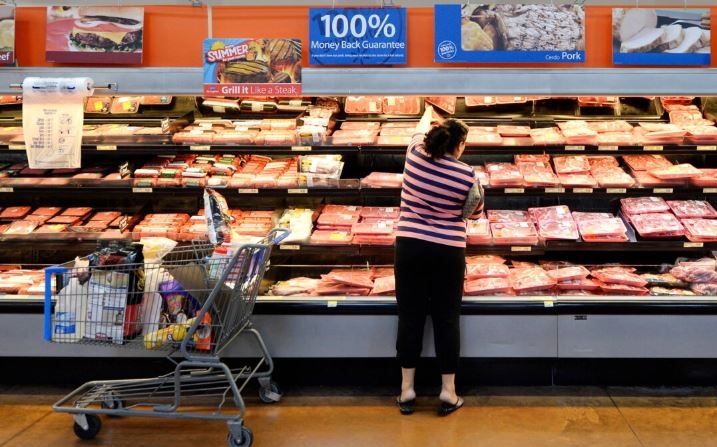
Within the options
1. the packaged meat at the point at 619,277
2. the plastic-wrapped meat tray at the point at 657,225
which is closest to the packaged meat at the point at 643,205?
the plastic-wrapped meat tray at the point at 657,225

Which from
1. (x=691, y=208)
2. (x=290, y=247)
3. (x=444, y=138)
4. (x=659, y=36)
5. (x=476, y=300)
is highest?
(x=659, y=36)

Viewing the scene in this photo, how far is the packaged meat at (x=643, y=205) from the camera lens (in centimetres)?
553

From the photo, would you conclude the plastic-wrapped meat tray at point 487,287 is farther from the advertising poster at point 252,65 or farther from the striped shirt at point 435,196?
the advertising poster at point 252,65

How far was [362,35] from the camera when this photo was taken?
518 cm

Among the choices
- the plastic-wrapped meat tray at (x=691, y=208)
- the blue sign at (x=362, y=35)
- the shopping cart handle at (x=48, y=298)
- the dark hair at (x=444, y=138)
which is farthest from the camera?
the plastic-wrapped meat tray at (x=691, y=208)

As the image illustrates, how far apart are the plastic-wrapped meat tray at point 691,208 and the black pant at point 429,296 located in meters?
1.89

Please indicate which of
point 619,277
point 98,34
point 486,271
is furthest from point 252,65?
point 619,277

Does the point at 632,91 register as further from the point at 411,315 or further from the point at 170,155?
the point at 170,155

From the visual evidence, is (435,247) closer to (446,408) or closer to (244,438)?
(446,408)

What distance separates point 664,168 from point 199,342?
3.53 metres

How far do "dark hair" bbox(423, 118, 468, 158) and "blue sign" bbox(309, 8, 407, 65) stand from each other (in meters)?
0.86

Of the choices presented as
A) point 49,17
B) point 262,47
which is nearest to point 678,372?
point 262,47

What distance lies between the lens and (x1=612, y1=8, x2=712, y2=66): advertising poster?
512cm

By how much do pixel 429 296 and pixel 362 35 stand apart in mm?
1825
